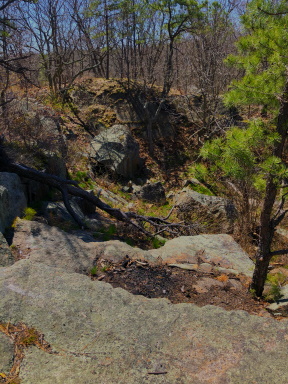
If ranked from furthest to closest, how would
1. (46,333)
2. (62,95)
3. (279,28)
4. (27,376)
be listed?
1. (62,95)
2. (279,28)
3. (46,333)
4. (27,376)

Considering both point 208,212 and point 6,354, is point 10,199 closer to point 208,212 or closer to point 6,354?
point 6,354

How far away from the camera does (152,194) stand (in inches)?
470

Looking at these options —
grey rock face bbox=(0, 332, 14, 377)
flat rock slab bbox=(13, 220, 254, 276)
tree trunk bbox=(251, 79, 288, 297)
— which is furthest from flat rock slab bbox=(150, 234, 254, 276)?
grey rock face bbox=(0, 332, 14, 377)

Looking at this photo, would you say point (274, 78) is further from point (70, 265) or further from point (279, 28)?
point (70, 265)

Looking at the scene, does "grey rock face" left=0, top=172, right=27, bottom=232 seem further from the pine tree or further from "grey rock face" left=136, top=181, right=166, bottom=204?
"grey rock face" left=136, top=181, right=166, bottom=204

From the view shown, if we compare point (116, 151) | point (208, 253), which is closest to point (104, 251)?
point (208, 253)

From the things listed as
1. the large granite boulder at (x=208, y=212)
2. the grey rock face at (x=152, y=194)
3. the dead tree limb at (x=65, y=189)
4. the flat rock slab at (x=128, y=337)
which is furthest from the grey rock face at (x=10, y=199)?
the grey rock face at (x=152, y=194)

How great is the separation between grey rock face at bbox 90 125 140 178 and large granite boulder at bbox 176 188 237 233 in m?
3.49

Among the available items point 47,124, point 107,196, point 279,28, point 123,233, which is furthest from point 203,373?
point 47,124

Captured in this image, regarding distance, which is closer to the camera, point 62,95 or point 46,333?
point 46,333

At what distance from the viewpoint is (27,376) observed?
208 centimetres

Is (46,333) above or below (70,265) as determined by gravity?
above

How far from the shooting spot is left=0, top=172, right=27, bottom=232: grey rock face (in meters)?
5.51

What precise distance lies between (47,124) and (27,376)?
9.17 meters
